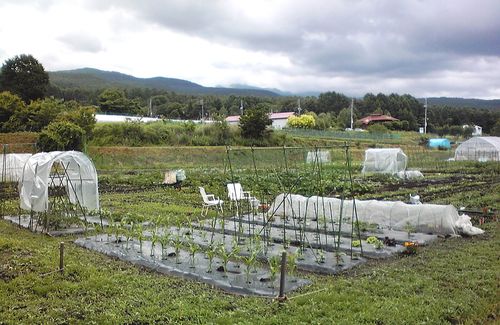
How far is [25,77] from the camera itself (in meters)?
42.8

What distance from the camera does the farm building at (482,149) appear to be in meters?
32.9

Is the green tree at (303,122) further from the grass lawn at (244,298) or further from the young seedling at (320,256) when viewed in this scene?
the grass lawn at (244,298)

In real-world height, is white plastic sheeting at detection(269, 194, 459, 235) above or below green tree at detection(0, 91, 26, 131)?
below

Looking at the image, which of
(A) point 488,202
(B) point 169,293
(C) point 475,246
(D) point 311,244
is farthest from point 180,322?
(A) point 488,202

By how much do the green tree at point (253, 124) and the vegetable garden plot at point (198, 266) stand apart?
31.2 meters

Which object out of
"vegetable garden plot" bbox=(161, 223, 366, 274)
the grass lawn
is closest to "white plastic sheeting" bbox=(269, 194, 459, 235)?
"vegetable garden plot" bbox=(161, 223, 366, 274)

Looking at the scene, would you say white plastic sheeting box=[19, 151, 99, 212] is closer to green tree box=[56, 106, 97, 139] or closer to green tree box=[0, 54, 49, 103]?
green tree box=[56, 106, 97, 139]

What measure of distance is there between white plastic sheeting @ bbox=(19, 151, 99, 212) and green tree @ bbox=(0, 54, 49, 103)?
3526 centimetres

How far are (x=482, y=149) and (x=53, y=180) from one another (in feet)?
103

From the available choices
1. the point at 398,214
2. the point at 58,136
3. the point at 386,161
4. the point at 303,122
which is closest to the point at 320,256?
the point at 398,214

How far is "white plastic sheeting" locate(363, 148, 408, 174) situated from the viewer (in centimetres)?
2348

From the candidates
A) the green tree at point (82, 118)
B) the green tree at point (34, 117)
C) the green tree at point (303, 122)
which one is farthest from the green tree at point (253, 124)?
the green tree at point (303, 122)

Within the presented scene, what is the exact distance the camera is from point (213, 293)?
5797mm

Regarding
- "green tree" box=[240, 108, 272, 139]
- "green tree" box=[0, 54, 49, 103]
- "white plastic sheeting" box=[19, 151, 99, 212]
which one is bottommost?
"white plastic sheeting" box=[19, 151, 99, 212]
